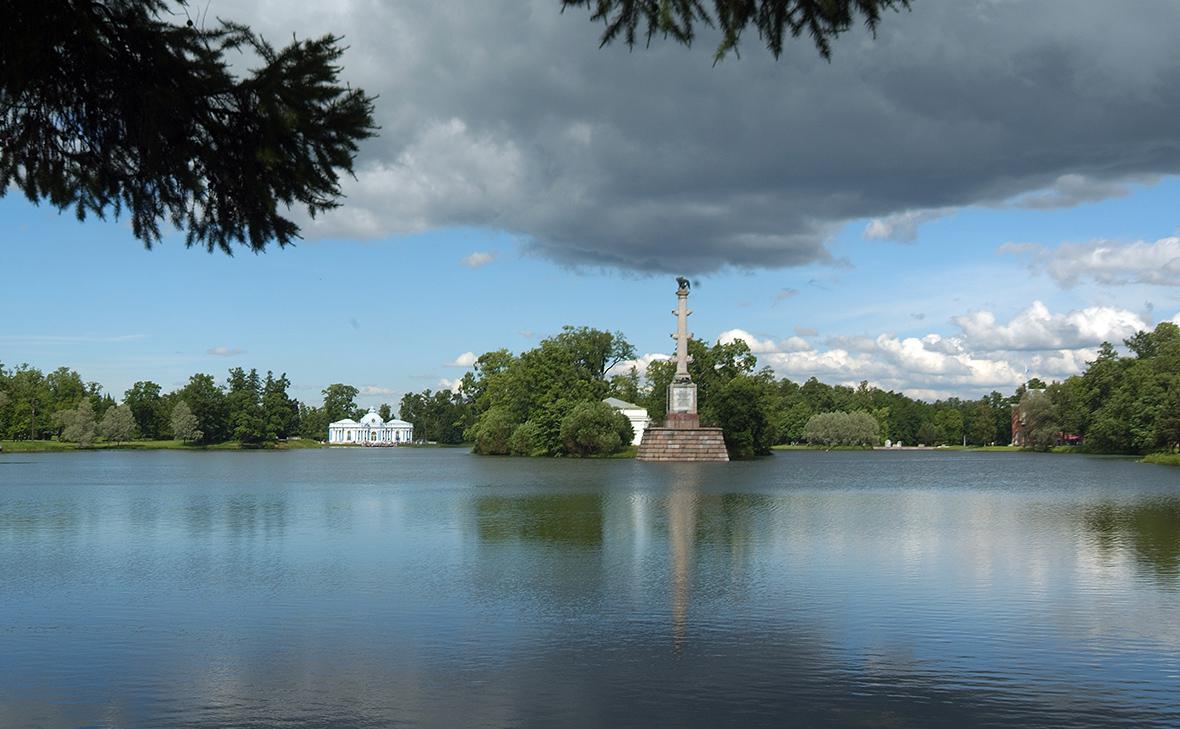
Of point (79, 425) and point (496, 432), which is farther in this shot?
point (79, 425)

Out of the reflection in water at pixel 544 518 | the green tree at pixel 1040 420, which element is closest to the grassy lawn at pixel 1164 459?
the green tree at pixel 1040 420

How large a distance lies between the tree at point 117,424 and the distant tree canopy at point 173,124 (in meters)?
152

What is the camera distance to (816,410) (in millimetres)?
174500

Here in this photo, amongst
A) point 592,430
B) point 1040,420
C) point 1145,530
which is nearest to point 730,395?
point 592,430

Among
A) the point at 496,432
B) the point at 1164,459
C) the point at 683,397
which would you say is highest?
the point at 683,397

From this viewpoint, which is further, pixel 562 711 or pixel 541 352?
pixel 541 352

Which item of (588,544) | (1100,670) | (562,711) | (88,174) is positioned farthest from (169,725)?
(588,544)

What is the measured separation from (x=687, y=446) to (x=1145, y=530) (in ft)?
190

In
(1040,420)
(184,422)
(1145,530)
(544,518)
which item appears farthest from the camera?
(184,422)

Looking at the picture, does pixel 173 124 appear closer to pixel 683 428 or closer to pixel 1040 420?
pixel 683 428

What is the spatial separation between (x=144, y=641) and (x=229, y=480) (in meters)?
46.7

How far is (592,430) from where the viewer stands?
96.8m

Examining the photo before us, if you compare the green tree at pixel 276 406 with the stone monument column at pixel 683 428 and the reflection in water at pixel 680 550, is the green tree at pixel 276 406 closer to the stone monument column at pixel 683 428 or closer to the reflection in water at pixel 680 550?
the stone monument column at pixel 683 428

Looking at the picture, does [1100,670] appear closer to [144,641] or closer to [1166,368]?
[144,641]
